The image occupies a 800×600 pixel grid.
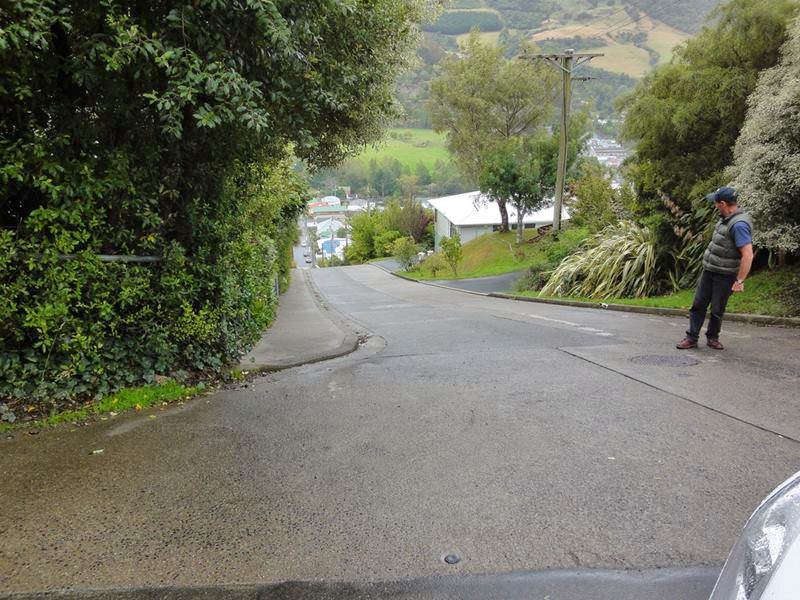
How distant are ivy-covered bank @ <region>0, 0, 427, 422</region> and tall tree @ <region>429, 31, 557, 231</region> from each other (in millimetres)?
32013

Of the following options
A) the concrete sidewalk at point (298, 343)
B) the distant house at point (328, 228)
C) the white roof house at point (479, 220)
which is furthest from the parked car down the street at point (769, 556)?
the distant house at point (328, 228)

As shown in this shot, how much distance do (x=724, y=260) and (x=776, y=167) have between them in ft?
14.0

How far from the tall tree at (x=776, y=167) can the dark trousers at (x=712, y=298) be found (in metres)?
3.67

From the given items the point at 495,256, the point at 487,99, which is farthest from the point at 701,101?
the point at 487,99

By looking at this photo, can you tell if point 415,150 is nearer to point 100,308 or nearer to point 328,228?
point 328,228

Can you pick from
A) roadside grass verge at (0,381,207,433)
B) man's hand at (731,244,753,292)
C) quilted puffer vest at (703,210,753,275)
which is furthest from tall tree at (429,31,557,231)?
roadside grass verge at (0,381,207,433)

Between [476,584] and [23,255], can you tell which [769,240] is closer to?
[476,584]

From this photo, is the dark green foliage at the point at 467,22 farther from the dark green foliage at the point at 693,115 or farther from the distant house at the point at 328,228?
the dark green foliage at the point at 693,115

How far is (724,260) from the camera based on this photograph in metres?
6.64

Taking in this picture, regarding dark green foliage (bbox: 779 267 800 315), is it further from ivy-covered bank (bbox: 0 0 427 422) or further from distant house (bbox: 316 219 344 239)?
distant house (bbox: 316 219 344 239)

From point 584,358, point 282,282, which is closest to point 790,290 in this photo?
point 584,358

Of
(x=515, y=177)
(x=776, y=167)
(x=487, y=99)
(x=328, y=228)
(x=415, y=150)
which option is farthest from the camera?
(x=415, y=150)

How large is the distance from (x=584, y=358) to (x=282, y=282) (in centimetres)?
1767

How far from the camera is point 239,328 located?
6637mm
